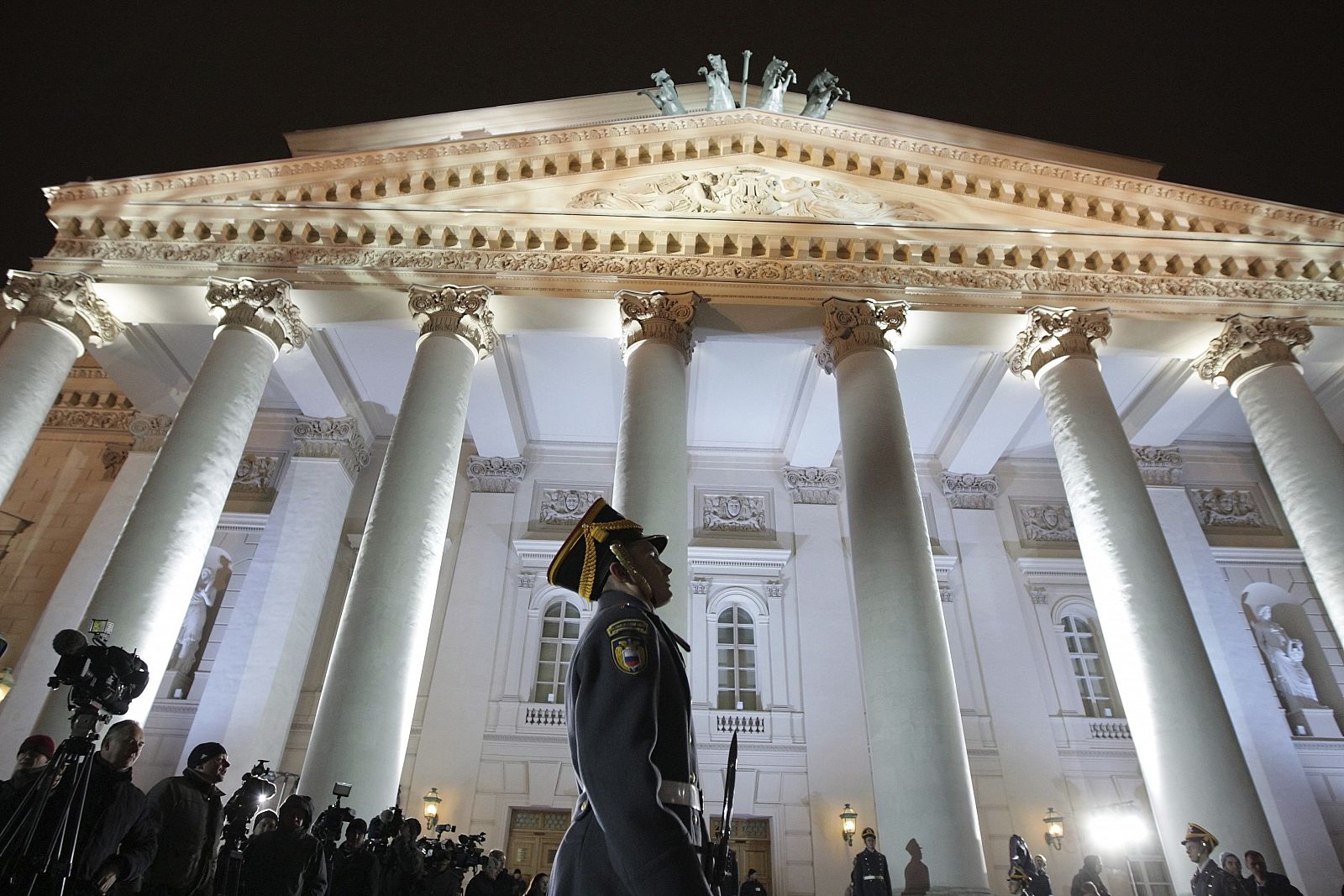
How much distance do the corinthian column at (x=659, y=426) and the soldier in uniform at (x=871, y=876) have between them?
3717 mm

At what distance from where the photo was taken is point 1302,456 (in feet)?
39.8

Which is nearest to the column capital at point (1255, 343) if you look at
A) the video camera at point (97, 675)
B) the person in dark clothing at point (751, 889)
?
the person in dark clothing at point (751, 889)

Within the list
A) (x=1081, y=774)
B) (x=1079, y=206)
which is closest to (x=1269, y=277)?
(x=1079, y=206)

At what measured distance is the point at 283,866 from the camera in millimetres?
5344

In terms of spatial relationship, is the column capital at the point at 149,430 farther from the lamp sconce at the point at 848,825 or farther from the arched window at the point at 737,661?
the lamp sconce at the point at 848,825

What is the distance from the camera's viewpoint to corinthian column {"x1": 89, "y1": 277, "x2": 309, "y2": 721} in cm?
1045

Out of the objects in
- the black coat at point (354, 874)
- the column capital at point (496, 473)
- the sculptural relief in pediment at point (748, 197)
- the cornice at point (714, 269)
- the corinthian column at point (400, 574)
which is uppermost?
the sculptural relief in pediment at point (748, 197)

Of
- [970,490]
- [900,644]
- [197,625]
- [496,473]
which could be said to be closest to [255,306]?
[496,473]

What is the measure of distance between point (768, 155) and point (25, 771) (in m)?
14.3

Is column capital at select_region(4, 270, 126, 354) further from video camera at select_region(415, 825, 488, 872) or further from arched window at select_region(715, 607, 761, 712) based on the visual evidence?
arched window at select_region(715, 607, 761, 712)

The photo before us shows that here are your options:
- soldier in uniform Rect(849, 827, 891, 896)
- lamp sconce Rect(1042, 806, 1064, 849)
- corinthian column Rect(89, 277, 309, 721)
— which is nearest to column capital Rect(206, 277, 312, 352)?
corinthian column Rect(89, 277, 309, 721)

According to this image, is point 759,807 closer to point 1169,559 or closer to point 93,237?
point 1169,559

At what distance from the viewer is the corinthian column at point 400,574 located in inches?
375

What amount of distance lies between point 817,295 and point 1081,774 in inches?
420
